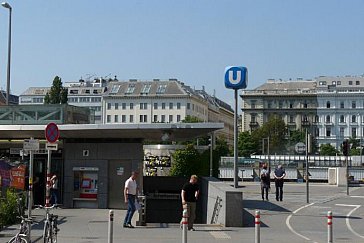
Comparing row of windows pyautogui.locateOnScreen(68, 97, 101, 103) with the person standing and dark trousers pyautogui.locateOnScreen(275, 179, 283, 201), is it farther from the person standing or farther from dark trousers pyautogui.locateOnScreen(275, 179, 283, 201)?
the person standing

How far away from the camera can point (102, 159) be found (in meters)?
26.4

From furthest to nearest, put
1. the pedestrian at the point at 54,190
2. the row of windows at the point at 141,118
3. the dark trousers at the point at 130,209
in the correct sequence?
the row of windows at the point at 141,118, the pedestrian at the point at 54,190, the dark trousers at the point at 130,209

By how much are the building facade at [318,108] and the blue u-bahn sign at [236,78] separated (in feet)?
436

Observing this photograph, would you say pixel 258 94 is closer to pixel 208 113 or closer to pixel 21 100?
pixel 208 113

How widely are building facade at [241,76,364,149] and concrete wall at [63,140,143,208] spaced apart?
134m

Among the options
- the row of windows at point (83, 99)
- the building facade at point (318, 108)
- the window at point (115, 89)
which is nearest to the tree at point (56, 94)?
the window at point (115, 89)

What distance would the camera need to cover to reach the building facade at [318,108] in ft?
521

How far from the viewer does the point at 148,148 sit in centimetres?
4212

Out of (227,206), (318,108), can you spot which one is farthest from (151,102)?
(227,206)

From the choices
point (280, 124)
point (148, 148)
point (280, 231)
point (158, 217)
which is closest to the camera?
point (280, 231)

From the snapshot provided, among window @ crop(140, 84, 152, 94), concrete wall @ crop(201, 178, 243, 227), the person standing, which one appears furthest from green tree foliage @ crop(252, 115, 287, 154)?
concrete wall @ crop(201, 178, 243, 227)

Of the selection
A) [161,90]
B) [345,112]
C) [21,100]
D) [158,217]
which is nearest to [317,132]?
[345,112]

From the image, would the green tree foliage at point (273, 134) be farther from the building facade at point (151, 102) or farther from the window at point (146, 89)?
the window at point (146, 89)

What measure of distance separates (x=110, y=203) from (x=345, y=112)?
460 feet
